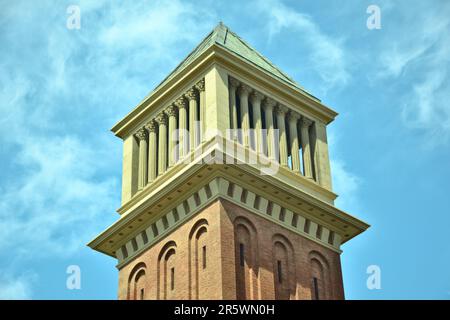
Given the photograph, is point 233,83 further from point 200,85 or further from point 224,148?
point 224,148

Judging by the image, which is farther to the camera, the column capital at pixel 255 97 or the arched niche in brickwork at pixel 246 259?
the column capital at pixel 255 97

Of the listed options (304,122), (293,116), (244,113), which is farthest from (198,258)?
(304,122)

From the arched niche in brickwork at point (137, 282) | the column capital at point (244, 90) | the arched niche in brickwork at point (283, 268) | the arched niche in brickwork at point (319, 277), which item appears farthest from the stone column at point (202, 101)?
the arched niche in brickwork at point (319, 277)

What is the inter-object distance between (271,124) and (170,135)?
15.1 ft

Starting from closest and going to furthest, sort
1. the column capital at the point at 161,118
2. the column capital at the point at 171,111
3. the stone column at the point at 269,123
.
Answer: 1. the stone column at the point at 269,123
2. the column capital at the point at 171,111
3. the column capital at the point at 161,118

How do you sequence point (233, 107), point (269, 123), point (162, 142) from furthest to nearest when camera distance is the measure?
point (162, 142), point (269, 123), point (233, 107)

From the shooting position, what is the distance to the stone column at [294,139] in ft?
170

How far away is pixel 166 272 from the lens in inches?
1911

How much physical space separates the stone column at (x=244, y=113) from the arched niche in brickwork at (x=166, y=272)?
554 cm

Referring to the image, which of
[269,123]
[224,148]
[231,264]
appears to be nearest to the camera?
[231,264]

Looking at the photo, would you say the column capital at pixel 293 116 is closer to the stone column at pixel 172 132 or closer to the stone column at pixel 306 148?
the stone column at pixel 306 148

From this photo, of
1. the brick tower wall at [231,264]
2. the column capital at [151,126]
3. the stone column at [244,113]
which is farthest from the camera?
the column capital at [151,126]

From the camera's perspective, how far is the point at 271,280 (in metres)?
47.2
